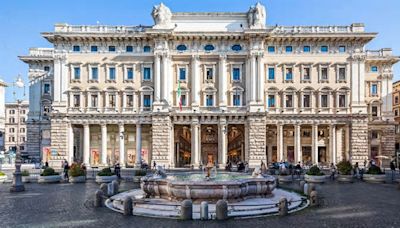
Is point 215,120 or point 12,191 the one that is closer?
point 12,191

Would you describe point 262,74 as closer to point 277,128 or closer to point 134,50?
point 277,128

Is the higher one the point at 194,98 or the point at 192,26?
the point at 192,26

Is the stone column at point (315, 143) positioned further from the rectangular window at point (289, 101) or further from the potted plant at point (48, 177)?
the potted plant at point (48, 177)

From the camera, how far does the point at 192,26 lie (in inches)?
2202

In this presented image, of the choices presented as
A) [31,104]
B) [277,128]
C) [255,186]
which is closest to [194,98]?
[277,128]

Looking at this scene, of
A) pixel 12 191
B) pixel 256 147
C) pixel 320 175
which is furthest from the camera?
pixel 256 147

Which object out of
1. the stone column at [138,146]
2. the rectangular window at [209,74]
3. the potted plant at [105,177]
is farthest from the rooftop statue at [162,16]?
the potted plant at [105,177]

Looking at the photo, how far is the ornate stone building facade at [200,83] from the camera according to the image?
5424cm

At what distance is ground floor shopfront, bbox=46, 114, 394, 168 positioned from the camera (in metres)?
53.4

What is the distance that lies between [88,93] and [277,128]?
2886 cm

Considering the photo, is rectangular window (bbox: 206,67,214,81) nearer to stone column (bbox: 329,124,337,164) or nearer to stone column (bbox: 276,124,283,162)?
→ stone column (bbox: 276,124,283,162)

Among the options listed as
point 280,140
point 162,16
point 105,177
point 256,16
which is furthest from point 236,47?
point 105,177

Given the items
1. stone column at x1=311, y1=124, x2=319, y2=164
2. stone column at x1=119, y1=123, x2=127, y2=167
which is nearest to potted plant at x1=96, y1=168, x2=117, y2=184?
stone column at x1=119, y1=123, x2=127, y2=167

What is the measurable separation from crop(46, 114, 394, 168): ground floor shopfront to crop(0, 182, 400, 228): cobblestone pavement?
2856 cm
